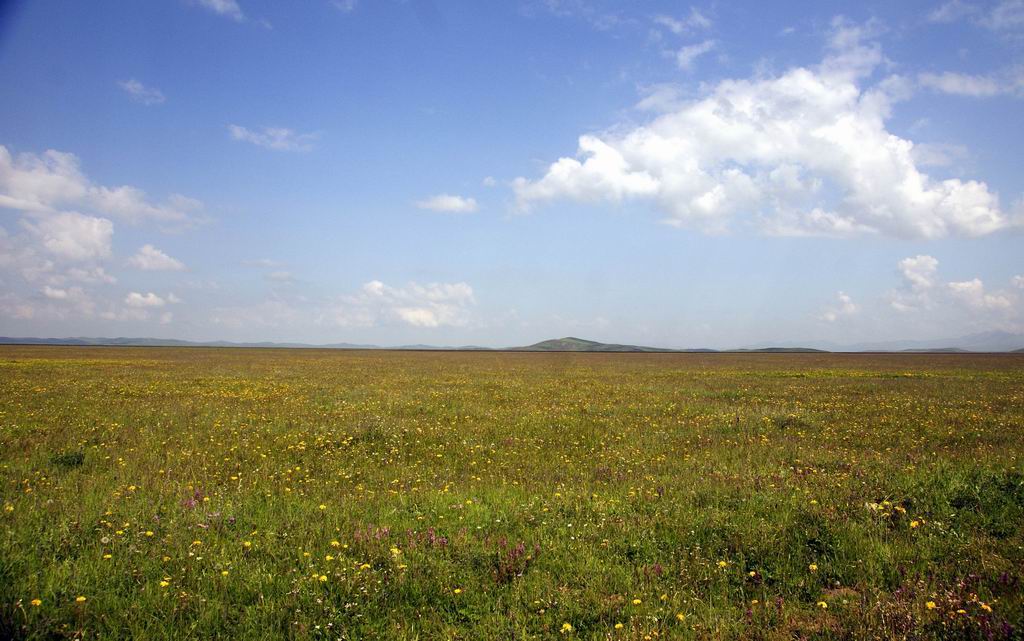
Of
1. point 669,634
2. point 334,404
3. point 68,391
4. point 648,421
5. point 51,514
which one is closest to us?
point 669,634

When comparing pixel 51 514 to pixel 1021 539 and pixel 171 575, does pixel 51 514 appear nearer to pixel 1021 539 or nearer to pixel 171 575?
pixel 171 575

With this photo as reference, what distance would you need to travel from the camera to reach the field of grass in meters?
4.68

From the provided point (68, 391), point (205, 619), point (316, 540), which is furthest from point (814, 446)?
point (68, 391)

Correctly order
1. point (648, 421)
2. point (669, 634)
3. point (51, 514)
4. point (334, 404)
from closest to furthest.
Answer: point (669, 634) < point (51, 514) < point (648, 421) < point (334, 404)

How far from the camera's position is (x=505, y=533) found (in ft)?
21.7

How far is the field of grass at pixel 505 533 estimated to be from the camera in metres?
4.68

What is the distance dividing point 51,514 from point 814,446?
15146 mm

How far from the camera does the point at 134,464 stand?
9.91 m

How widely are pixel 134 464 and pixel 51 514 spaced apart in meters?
3.15

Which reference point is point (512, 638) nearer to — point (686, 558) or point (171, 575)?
point (686, 558)

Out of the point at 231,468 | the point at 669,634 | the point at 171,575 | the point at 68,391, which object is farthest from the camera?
the point at 68,391

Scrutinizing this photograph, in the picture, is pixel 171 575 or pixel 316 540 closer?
pixel 171 575

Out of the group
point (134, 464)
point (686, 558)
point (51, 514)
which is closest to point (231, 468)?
point (134, 464)

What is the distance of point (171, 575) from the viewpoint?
533 centimetres
